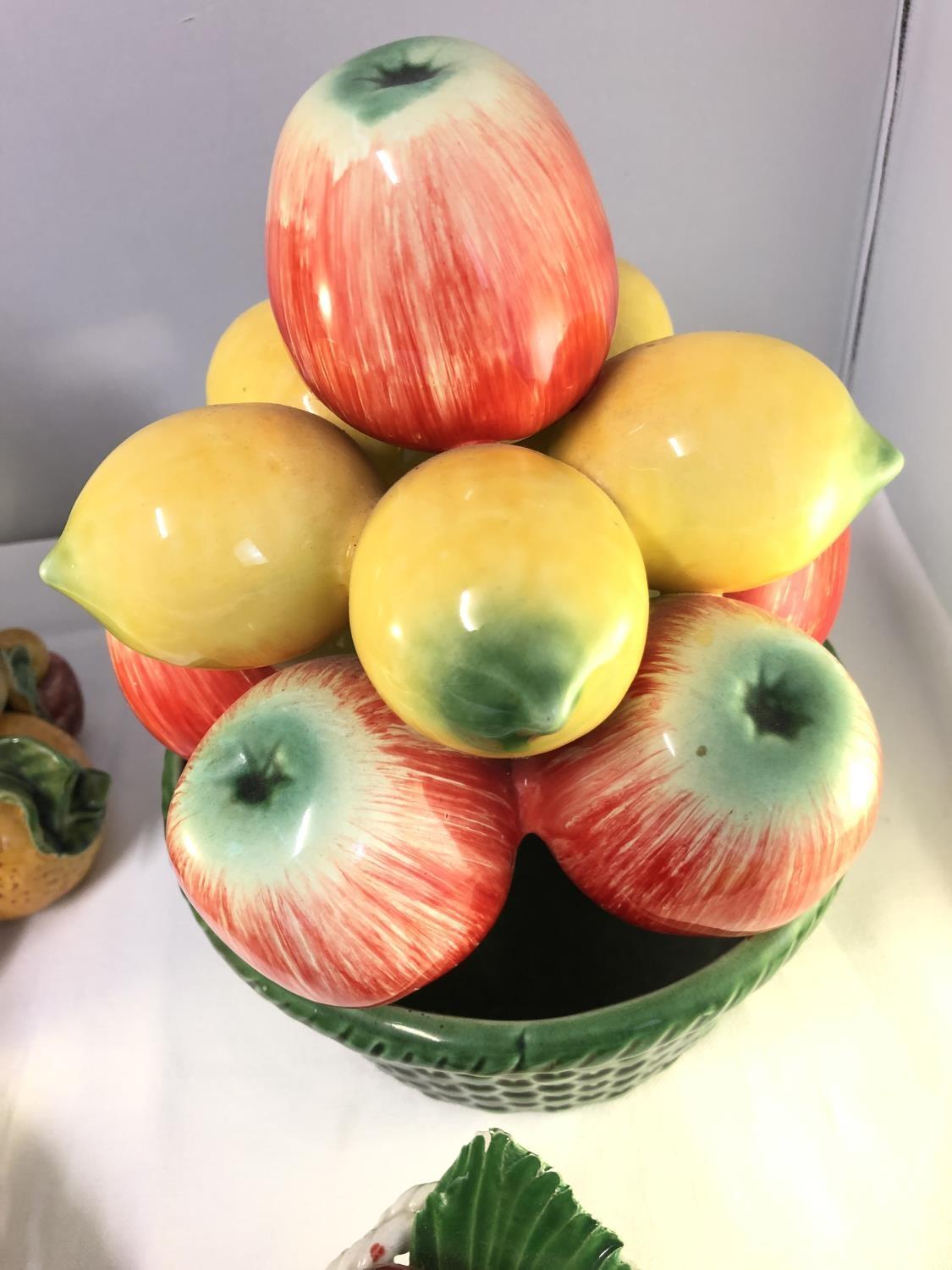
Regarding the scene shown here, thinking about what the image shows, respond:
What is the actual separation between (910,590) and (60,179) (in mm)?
414

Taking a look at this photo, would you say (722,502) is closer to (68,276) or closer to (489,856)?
(489,856)

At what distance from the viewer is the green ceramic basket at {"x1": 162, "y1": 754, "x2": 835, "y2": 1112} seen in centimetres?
24

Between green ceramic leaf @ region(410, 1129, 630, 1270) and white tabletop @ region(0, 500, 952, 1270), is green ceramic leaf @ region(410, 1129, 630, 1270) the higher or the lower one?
the higher one

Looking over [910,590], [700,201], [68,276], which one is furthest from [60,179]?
[910,590]

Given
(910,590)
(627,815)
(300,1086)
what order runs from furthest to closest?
(910,590) → (300,1086) → (627,815)

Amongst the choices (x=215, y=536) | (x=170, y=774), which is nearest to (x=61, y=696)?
(x=170, y=774)

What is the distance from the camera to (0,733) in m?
0.40

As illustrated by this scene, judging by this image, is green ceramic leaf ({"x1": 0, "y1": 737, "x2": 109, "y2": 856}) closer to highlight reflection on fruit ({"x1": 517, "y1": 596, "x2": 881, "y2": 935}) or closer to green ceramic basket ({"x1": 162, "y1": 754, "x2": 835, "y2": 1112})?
green ceramic basket ({"x1": 162, "y1": 754, "x2": 835, "y2": 1112})

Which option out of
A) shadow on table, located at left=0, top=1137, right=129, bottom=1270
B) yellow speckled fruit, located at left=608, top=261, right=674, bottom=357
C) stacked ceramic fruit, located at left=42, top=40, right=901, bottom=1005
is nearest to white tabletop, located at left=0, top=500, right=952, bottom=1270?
shadow on table, located at left=0, top=1137, right=129, bottom=1270

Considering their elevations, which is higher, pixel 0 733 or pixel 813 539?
pixel 813 539

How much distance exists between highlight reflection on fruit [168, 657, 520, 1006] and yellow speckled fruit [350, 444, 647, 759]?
20 millimetres

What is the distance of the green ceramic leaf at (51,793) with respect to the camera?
374 millimetres

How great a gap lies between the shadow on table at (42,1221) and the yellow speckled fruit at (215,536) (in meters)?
0.21

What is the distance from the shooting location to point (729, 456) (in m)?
0.23
